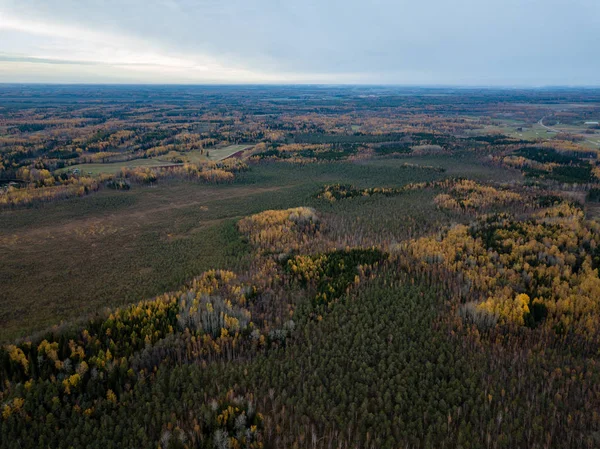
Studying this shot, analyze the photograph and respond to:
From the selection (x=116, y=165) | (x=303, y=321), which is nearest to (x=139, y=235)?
(x=303, y=321)

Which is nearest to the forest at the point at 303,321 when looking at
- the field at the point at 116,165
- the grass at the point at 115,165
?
the grass at the point at 115,165

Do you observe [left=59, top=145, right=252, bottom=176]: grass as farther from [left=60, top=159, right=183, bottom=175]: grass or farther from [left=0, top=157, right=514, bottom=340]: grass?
[left=0, top=157, right=514, bottom=340]: grass

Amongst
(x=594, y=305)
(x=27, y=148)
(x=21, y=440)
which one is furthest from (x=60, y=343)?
(x=27, y=148)

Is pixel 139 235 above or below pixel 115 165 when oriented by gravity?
below

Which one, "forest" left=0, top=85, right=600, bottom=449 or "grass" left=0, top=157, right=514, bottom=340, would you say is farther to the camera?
"grass" left=0, top=157, right=514, bottom=340

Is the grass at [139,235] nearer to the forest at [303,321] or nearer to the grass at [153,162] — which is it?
the forest at [303,321]

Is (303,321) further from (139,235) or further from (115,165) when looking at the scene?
(115,165)

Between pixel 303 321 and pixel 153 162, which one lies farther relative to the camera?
pixel 153 162

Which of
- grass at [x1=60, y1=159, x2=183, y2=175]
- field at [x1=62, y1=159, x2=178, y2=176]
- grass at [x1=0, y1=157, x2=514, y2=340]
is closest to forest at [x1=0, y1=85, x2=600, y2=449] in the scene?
grass at [x1=0, y1=157, x2=514, y2=340]
